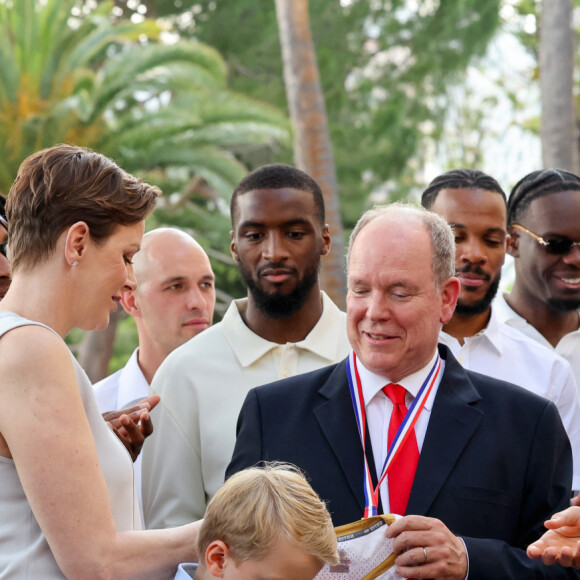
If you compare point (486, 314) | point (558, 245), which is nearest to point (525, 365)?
point (486, 314)

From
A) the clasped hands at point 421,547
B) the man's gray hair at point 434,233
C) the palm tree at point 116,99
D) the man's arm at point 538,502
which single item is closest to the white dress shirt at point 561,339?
the man's gray hair at point 434,233

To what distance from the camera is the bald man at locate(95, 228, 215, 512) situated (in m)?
5.67

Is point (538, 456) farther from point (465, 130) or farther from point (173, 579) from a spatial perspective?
point (465, 130)

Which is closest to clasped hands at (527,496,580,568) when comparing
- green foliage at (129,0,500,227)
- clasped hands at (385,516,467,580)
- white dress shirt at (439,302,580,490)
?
clasped hands at (385,516,467,580)

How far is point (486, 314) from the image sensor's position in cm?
514

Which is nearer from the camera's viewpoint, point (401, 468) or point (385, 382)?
point (401, 468)

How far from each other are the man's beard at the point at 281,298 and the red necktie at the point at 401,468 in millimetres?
1219

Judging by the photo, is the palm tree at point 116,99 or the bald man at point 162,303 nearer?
the bald man at point 162,303

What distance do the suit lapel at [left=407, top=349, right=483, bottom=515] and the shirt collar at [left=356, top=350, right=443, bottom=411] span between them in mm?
59

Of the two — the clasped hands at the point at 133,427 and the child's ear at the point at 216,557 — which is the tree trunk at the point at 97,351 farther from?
the child's ear at the point at 216,557

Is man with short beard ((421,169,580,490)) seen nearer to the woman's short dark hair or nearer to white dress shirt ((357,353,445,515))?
white dress shirt ((357,353,445,515))

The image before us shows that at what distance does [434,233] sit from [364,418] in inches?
31.5

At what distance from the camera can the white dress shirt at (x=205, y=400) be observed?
4.41 metres

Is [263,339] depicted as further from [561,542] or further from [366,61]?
[366,61]
